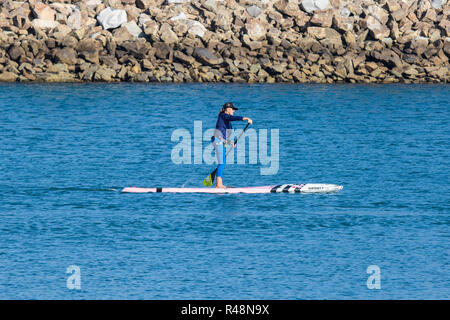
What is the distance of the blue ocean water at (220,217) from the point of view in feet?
59.7

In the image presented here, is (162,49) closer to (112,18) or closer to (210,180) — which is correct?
(112,18)

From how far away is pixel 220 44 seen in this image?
63.7 m

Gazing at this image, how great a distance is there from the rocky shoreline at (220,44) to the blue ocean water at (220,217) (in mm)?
16559

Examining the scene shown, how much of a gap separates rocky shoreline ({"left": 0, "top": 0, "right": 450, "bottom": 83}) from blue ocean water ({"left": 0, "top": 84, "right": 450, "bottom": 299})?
1656cm

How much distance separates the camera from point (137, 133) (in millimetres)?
43000

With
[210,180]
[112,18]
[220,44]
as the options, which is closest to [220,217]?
[210,180]

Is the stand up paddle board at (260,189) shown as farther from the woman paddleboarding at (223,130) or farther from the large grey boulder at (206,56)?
the large grey boulder at (206,56)

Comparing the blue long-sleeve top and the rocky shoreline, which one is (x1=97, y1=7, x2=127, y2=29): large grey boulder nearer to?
the rocky shoreline

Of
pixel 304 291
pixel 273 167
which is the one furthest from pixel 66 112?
pixel 304 291

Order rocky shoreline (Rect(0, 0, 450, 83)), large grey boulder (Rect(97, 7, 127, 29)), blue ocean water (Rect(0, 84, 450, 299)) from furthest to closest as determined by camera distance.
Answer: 1. large grey boulder (Rect(97, 7, 127, 29))
2. rocky shoreline (Rect(0, 0, 450, 83))
3. blue ocean water (Rect(0, 84, 450, 299))

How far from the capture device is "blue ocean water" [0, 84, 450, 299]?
18203mm

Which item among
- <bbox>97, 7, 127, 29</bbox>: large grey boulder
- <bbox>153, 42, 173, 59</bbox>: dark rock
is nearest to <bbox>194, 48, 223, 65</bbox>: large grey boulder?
<bbox>153, 42, 173, 59</bbox>: dark rock
